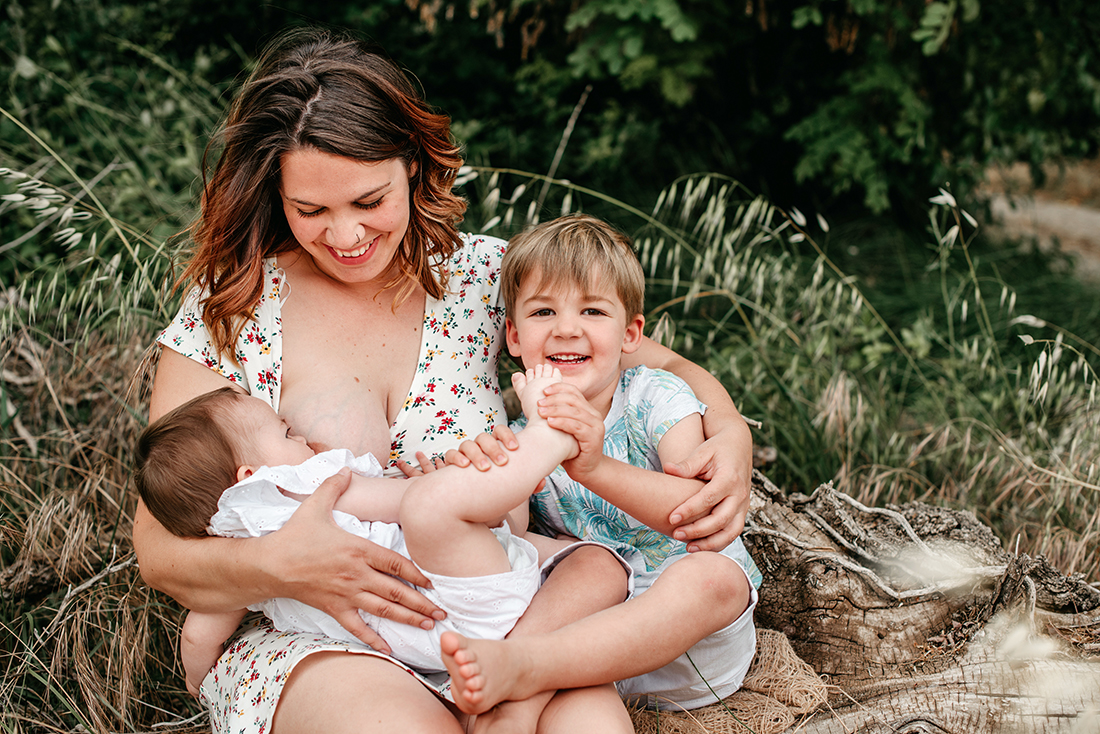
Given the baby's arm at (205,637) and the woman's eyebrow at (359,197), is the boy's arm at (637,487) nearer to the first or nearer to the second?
the woman's eyebrow at (359,197)

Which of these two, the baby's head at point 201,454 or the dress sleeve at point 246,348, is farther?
the dress sleeve at point 246,348

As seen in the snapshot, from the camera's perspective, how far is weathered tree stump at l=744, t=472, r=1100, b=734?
167 centimetres

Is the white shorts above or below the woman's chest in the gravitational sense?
below

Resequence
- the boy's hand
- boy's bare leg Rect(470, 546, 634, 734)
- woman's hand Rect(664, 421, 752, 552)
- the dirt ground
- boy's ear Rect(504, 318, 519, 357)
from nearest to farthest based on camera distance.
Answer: boy's bare leg Rect(470, 546, 634, 734) → the boy's hand → woman's hand Rect(664, 421, 752, 552) → boy's ear Rect(504, 318, 519, 357) → the dirt ground

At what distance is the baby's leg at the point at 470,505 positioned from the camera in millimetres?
1463

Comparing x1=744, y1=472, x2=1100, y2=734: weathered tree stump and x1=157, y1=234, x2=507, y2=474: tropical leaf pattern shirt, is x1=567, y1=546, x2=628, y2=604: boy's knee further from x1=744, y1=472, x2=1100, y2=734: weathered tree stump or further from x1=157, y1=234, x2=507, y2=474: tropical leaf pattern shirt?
x1=744, y1=472, x2=1100, y2=734: weathered tree stump

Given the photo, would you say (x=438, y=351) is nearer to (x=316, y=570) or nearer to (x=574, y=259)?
(x=574, y=259)

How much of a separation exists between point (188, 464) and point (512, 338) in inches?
30.5

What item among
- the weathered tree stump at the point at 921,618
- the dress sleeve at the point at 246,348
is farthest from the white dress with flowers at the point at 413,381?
the weathered tree stump at the point at 921,618

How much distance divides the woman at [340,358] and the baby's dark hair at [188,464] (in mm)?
69

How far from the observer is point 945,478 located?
2654mm

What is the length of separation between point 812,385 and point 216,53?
3.39m

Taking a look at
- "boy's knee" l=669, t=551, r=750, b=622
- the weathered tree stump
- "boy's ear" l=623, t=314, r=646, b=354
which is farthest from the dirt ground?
"boy's knee" l=669, t=551, r=750, b=622

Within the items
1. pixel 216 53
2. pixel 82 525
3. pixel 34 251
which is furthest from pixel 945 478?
pixel 216 53
